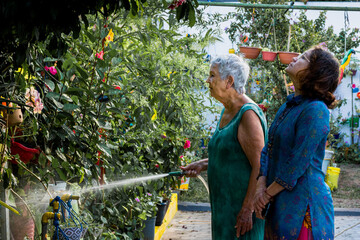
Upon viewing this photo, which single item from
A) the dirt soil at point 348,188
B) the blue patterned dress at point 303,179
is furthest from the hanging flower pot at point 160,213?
the dirt soil at point 348,188

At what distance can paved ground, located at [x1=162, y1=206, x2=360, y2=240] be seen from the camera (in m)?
5.66

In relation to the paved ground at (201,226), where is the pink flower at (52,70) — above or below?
above

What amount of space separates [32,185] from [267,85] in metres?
7.18

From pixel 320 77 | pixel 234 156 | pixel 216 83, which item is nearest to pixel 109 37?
pixel 216 83

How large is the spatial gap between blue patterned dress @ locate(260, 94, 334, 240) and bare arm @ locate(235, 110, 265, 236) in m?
0.29

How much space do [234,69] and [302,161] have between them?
0.81 meters

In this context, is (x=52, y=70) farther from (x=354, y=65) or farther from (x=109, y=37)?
(x=354, y=65)

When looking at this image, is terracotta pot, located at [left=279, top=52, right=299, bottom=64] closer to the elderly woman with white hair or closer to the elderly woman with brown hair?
the elderly woman with white hair

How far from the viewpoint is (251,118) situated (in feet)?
8.09

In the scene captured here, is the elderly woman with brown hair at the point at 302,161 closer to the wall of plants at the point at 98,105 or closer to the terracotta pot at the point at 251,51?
the wall of plants at the point at 98,105

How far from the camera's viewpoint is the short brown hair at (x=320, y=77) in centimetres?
209

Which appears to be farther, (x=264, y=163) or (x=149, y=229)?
(x=149, y=229)

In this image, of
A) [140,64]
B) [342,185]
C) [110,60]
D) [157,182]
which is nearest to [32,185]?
[110,60]

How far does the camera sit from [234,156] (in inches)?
98.1
